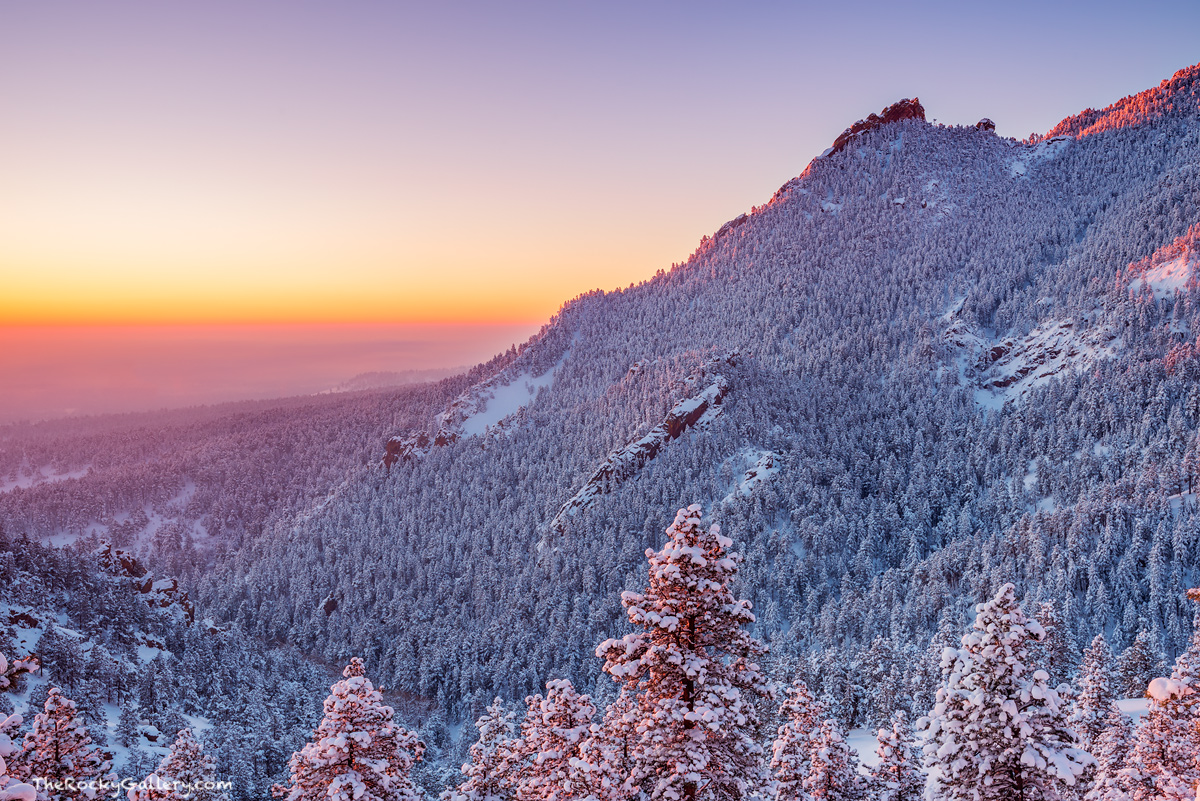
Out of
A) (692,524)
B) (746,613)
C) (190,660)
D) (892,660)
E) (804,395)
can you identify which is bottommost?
(892,660)

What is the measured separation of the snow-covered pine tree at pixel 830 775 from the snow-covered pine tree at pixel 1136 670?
52.6 m

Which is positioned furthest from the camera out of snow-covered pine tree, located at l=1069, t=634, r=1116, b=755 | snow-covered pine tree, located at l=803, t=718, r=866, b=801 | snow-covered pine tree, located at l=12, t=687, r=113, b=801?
snow-covered pine tree, located at l=1069, t=634, r=1116, b=755

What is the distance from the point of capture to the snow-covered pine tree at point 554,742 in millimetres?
20270

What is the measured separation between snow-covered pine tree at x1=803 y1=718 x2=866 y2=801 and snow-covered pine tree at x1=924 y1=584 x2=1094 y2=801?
14.4 m

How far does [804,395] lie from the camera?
184 meters

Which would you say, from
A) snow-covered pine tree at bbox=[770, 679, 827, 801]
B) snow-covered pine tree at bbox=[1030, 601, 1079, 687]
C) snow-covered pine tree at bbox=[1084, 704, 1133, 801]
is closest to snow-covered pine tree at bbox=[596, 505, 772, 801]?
snow-covered pine tree at bbox=[770, 679, 827, 801]

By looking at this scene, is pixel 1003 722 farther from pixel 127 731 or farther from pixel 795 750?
pixel 127 731

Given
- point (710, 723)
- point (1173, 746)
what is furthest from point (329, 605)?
point (1173, 746)

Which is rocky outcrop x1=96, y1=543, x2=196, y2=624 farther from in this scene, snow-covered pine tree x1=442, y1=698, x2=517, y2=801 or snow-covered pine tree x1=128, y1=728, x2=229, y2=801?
snow-covered pine tree x1=442, y1=698, x2=517, y2=801

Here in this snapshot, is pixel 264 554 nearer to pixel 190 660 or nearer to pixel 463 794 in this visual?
pixel 190 660

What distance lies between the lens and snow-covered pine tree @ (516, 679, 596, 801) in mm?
20270

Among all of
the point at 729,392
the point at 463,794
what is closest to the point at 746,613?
the point at 463,794

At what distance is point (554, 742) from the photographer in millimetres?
21641

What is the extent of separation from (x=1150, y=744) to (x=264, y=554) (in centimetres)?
19022
